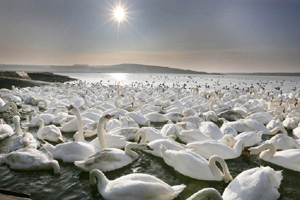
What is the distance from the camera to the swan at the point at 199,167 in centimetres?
604

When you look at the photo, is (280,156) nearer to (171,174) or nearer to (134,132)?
(171,174)

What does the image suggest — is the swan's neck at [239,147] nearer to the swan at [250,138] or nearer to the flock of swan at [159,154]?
the flock of swan at [159,154]

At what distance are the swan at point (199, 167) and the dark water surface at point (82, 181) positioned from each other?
8.3 inches

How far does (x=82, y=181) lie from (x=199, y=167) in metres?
3.22

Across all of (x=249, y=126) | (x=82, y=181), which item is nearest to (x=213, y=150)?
(x=82, y=181)

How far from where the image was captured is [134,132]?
9.36 metres

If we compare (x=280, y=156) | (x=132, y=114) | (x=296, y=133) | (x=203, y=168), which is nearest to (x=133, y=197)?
(x=203, y=168)

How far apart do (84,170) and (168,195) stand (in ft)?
9.07

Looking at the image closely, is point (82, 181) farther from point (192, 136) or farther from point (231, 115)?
point (231, 115)

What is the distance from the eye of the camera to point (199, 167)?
19.9 ft

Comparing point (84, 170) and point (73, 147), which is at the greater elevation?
point (73, 147)

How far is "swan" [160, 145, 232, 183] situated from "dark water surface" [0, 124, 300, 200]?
0.21 metres

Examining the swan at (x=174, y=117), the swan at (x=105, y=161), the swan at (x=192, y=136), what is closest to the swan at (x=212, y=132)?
the swan at (x=192, y=136)

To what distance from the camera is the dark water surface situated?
578 centimetres
